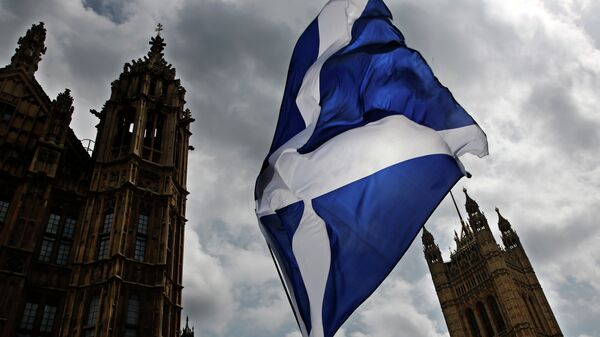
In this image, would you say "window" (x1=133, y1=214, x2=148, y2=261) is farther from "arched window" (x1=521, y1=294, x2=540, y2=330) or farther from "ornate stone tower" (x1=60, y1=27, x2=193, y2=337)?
"arched window" (x1=521, y1=294, x2=540, y2=330)

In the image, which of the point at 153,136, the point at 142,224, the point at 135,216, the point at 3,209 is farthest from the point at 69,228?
the point at 153,136

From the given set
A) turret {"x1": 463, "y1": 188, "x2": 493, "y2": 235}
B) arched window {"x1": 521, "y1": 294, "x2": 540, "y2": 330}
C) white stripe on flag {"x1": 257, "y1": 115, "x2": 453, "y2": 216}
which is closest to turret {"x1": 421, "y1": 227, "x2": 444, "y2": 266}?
turret {"x1": 463, "y1": 188, "x2": 493, "y2": 235}

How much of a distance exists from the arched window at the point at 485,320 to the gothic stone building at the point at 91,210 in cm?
8344

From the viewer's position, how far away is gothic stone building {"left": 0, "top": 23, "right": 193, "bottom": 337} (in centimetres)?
1673

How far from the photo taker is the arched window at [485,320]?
90.1 meters

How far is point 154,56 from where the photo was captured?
27453 millimetres

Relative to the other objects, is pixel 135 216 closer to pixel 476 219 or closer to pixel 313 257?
pixel 313 257

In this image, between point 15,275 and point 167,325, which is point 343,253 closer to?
point 167,325

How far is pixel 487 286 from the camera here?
3639 inches

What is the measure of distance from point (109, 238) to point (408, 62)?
45.9 ft

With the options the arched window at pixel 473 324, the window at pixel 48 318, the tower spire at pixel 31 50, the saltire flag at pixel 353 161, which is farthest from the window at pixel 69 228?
the arched window at pixel 473 324

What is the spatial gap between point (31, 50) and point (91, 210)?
35.0 feet

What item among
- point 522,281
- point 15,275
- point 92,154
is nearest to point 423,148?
point 15,275

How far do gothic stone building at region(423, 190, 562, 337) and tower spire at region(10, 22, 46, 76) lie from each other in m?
84.1
